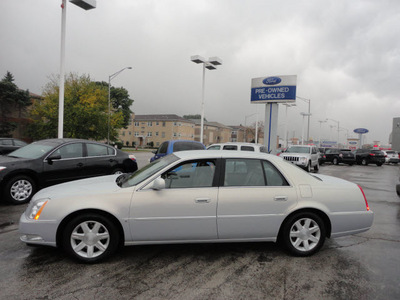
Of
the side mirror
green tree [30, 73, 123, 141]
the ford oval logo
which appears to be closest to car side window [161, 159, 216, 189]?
the side mirror

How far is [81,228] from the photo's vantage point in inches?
142

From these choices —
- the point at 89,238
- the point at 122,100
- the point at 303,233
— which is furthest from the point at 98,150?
the point at 122,100

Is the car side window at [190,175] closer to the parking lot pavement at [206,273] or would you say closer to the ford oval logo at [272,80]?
the parking lot pavement at [206,273]

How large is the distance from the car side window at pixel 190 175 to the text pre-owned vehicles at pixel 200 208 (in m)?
0.01

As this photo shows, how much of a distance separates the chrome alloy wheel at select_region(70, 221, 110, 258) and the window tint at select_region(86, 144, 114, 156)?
4.72 meters

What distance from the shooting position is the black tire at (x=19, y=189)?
6487 mm

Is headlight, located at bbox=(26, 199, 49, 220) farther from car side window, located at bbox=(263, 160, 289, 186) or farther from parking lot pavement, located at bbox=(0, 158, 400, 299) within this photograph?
car side window, located at bbox=(263, 160, 289, 186)

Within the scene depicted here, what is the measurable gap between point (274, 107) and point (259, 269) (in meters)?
22.1

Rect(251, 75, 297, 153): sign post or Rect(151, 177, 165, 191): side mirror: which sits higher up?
Rect(251, 75, 297, 153): sign post

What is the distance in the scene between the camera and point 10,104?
33250mm

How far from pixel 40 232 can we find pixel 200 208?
6.59ft

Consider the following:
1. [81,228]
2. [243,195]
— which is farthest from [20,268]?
[243,195]

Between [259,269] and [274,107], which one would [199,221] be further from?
[274,107]

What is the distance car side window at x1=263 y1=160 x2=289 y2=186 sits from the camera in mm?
3984
